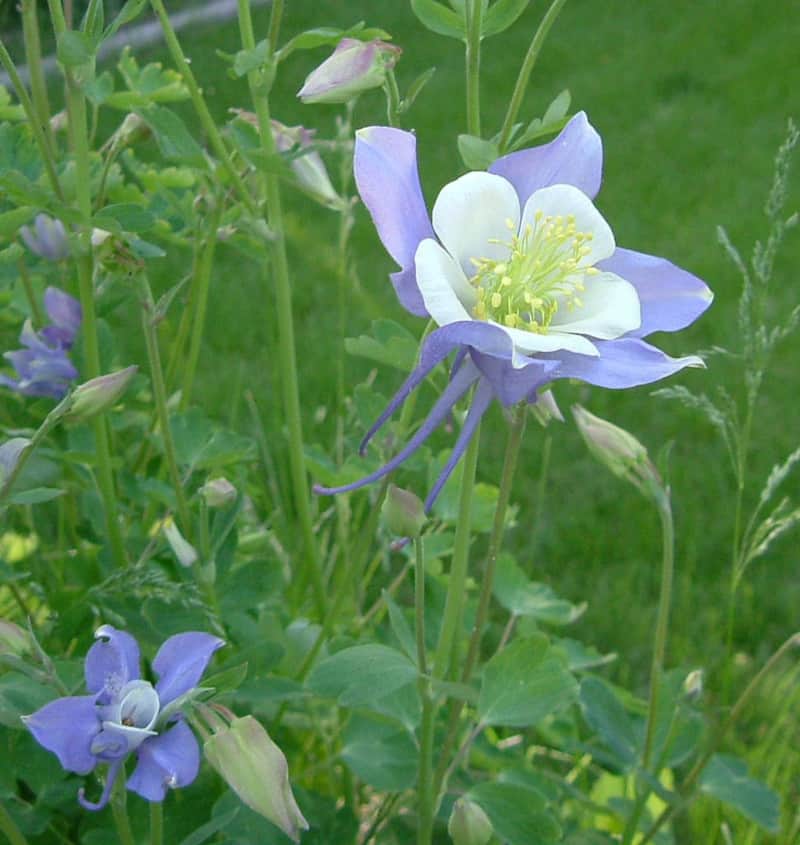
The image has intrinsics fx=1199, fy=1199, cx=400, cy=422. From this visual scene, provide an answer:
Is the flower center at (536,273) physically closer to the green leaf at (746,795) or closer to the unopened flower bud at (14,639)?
the unopened flower bud at (14,639)

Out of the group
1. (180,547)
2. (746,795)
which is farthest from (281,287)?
(746,795)

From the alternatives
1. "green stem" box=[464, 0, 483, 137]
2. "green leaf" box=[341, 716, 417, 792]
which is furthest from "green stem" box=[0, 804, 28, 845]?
"green stem" box=[464, 0, 483, 137]

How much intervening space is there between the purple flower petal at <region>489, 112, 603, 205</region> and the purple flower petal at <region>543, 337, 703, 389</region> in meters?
0.12

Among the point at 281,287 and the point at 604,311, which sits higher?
the point at 604,311

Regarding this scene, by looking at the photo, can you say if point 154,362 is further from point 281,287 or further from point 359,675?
point 359,675

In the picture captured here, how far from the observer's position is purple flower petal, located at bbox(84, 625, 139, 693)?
2.43 ft

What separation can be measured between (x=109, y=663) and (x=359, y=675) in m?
0.19

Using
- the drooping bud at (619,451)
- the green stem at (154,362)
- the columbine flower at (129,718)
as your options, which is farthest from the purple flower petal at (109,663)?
the drooping bud at (619,451)

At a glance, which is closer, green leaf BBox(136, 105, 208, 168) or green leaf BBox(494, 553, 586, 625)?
green leaf BBox(136, 105, 208, 168)

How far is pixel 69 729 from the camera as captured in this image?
0.71 m

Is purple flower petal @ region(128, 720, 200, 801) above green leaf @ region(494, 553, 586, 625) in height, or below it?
above

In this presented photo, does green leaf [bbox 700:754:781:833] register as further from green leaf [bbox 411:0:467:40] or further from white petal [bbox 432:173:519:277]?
green leaf [bbox 411:0:467:40]

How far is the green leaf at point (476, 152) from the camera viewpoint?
80 centimetres

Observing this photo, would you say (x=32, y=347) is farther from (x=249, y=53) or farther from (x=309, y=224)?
(x=309, y=224)
